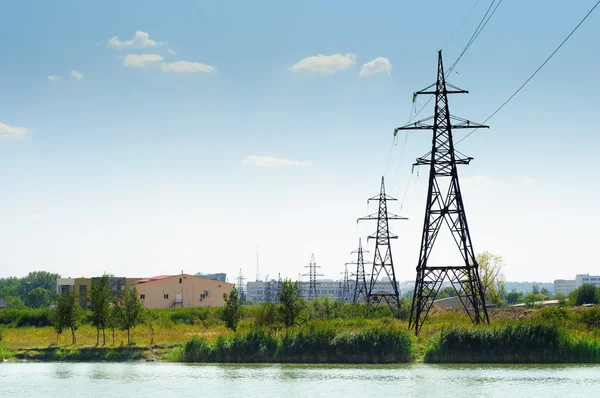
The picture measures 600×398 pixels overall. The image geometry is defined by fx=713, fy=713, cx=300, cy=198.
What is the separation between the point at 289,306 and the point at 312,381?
20.5 metres

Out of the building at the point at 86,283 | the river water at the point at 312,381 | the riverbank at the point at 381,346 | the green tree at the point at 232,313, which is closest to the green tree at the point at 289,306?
the riverbank at the point at 381,346

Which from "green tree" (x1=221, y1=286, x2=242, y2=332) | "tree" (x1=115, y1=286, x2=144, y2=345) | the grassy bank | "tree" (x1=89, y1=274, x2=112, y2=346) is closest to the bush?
the grassy bank

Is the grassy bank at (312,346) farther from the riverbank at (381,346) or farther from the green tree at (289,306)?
the green tree at (289,306)

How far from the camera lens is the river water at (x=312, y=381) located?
36719mm

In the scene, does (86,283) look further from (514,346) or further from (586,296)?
(514,346)

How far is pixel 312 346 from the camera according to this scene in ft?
169

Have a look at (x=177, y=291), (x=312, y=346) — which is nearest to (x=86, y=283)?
(x=177, y=291)

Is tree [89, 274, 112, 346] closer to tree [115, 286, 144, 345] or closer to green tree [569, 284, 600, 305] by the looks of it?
tree [115, 286, 144, 345]

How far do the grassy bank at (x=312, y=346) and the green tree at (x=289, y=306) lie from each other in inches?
280

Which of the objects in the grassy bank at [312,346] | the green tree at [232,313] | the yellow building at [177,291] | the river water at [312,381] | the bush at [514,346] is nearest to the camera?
the river water at [312,381]

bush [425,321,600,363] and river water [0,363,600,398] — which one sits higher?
bush [425,321,600,363]

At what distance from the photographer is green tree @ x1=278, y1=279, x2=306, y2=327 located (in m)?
61.8

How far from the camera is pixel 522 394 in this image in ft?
114

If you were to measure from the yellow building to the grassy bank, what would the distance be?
3317 inches
